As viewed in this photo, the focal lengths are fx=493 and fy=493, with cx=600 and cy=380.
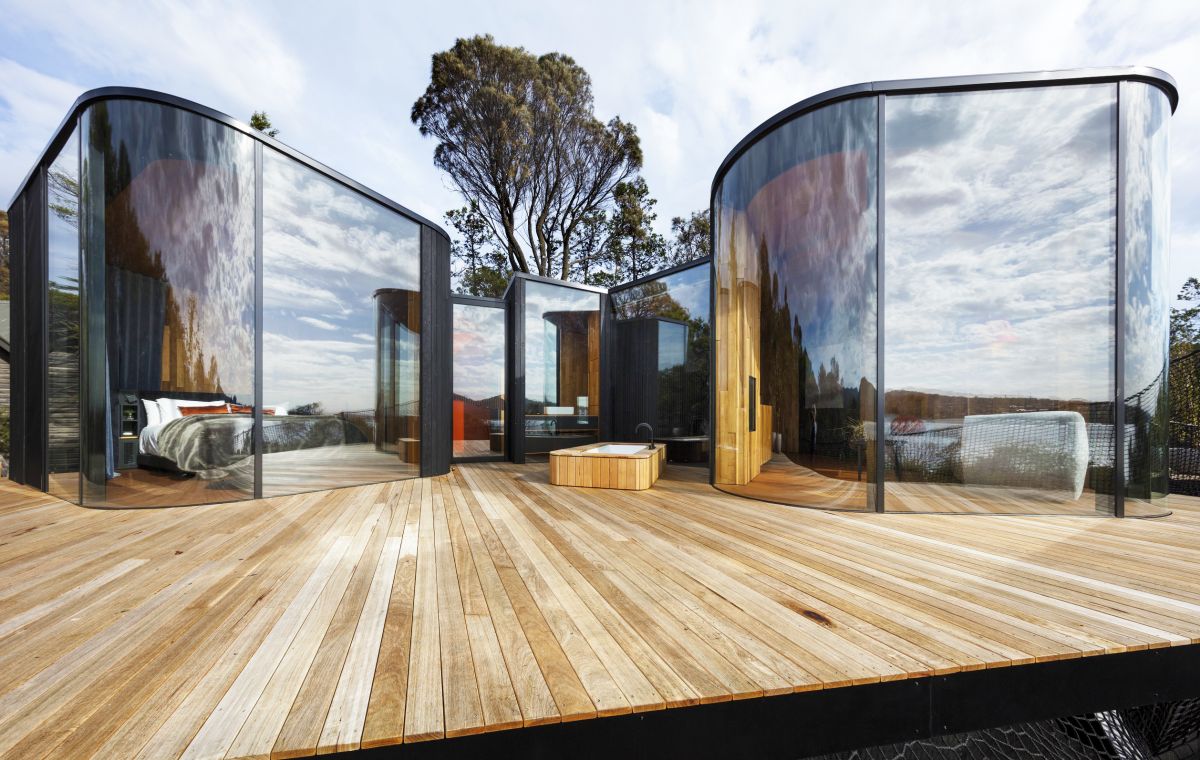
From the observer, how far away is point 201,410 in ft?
13.2

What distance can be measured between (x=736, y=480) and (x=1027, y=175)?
323cm

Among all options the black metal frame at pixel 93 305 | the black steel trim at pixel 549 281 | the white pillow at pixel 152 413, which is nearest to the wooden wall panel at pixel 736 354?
the black steel trim at pixel 549 281

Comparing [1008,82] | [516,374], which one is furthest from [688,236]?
[1008,82]

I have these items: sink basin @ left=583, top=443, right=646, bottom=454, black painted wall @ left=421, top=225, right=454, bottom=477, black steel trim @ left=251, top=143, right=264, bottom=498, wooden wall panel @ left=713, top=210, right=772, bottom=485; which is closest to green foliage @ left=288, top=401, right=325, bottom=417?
black steel trim @ left=251, top=143, right=264, bottom=498

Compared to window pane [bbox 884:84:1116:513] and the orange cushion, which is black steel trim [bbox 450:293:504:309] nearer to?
the orange cushion

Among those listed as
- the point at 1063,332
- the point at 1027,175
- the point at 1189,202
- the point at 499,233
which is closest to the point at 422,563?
the point at 1063,332

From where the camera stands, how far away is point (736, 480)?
15.5 feet

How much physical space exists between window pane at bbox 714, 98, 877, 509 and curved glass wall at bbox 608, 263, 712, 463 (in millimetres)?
2403

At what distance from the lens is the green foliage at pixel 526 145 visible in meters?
13.2

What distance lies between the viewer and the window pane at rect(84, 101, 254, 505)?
384 cm

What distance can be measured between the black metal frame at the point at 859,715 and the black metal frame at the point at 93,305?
416cm

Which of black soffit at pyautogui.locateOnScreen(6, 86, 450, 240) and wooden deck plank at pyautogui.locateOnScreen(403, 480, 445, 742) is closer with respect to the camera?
wooden deck plank at pyautogui.locateOnScreen(403, 480, 445, 742)

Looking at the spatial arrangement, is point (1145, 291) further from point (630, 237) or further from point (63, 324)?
point (630, 237)

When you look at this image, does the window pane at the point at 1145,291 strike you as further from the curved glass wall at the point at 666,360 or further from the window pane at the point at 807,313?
the curved glass wall at the point at 666,360
